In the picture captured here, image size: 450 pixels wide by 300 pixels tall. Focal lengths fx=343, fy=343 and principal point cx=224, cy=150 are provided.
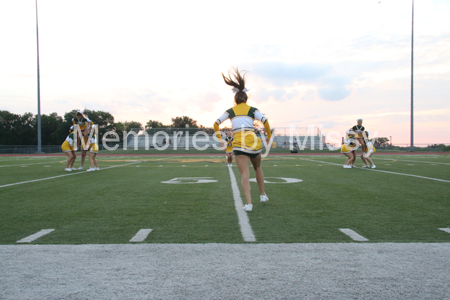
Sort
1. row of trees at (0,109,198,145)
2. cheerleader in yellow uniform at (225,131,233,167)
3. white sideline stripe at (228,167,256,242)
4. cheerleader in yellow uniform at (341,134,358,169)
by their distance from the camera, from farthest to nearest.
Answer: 1. row of trees at (0,109,198,145)
2. cheerleader in yellow uniform at (225,131,233,167)
3. cheerleader in yellow uniform at (341,134,358,169)
4. white sideline stripe at (228,167,256,242)

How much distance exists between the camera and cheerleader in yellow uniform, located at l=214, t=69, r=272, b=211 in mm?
5477

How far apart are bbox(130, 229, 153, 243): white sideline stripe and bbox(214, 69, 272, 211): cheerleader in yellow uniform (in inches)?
69.3

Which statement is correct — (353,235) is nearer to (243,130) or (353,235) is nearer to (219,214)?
(219,214)

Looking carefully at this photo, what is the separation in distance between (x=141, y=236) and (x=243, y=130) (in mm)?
2536

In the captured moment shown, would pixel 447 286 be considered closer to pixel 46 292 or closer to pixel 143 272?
pixel 143 272

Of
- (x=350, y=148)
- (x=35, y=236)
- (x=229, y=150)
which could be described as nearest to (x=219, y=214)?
(x=35, y=236)

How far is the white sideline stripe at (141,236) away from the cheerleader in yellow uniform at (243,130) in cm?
176

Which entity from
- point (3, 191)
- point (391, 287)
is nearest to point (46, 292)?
point (391, 287)

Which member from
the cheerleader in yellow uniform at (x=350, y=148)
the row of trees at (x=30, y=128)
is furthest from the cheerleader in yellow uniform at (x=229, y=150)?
the row of trees at (x=30, y=128)

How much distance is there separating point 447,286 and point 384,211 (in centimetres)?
287

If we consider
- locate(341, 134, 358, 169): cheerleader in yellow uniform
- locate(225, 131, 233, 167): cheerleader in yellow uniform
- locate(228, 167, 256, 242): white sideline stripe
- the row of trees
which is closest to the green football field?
locate(228, 167, 256, 242): white sideline stripe

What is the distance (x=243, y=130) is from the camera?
557cm

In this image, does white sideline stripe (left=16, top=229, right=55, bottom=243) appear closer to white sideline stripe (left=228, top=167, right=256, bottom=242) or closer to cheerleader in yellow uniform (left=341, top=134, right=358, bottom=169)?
white sideline stripe (left=228, top=167, right=256, bottom=242)

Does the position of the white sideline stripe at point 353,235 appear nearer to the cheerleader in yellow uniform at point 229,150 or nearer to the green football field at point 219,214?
the green football field at point 219,214
